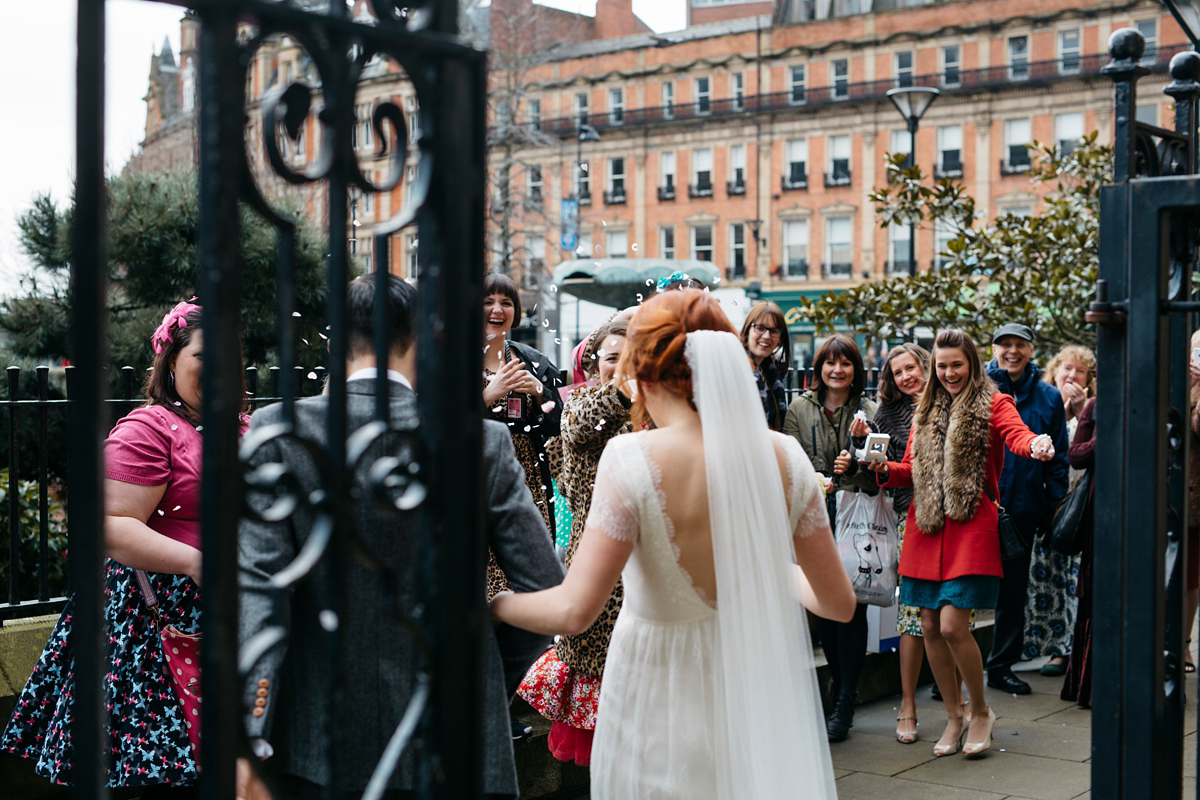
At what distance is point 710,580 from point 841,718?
330 centimetres

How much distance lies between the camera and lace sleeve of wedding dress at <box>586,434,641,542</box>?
286cm

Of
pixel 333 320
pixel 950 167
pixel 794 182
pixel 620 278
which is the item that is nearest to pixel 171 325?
pixel 333 320

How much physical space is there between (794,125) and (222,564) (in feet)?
171

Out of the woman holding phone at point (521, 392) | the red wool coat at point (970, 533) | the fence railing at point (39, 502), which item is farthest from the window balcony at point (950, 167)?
the fence railing at point (39, 502)

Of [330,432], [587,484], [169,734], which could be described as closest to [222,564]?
[330,432]

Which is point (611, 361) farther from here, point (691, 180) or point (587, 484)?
point (691, 180)

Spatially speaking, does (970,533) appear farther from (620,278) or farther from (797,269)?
(797,269)

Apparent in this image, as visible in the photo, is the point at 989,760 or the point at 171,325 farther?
the point at 989,760

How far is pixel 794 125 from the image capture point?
51531mm

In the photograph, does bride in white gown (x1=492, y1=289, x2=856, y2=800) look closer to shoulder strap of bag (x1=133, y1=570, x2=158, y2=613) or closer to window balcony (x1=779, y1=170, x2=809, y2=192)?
shoulder strap of bag (x1=133, y1=570, x2=158, y2=613)

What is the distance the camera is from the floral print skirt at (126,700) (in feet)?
10.9

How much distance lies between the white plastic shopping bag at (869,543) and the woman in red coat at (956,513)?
0.10m

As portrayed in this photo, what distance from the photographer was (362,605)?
7.63 feet

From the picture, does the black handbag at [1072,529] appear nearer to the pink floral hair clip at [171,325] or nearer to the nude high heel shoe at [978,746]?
the nude high heel shoe at [978,746]
